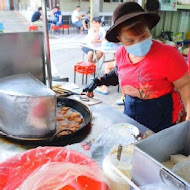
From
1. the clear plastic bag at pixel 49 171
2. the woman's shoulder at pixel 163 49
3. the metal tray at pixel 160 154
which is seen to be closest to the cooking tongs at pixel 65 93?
the woman's shoulder at pixel 163 49

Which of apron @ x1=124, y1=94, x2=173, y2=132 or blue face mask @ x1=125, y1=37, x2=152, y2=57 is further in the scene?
apron @ x1=124, y1=94, x2=173, y2=132

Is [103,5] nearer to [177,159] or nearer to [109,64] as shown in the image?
[109,64]

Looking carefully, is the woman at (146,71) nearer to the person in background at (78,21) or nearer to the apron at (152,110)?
the apron at (152,110)

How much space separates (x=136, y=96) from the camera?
1495 millimetres

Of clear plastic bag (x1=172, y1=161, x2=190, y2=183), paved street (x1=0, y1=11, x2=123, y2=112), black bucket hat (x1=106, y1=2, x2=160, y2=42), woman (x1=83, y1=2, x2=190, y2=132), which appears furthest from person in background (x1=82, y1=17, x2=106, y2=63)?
clear plastic bag (x1=172, y1=161, x2=190, y2=183)

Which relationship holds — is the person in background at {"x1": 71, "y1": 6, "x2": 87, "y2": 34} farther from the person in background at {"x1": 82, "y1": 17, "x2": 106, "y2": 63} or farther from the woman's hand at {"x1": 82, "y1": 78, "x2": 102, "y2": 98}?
the woman's hand at {"x1": 82, "y1": 78, "x2": 102, "y2": 98}

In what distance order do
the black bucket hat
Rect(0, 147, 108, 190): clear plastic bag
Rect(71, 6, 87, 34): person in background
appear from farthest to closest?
Rect(71, 6, 87, 34): person in background
the black bucket hat
Rect(0, 147, 108, 190): clear plastic bag

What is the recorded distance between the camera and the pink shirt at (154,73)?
4.37ft

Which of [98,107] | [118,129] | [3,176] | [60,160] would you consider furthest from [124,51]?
[3,176]

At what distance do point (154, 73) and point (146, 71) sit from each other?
5 centimetres

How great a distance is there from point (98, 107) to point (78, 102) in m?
0.15

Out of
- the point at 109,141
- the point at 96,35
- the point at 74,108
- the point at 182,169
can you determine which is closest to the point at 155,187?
the point at 182,169

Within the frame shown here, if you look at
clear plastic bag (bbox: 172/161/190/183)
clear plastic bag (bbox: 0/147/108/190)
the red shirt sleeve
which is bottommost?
clear plastic bag (bbox: 0/147/108/190)

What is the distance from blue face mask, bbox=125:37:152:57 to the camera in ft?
4.40
